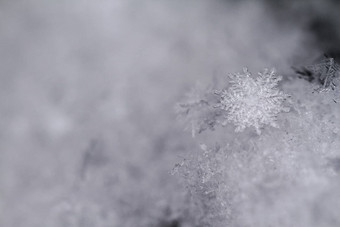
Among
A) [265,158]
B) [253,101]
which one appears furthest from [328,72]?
[265,158]

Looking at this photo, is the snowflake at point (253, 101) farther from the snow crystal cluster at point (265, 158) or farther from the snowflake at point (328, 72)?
the snowflake at point (328, 72)

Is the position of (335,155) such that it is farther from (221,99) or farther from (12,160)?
(12,160)

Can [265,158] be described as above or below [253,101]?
below

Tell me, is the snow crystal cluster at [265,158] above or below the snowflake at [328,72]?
below

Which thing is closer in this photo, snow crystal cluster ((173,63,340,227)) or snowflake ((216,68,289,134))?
snow crystal cluster ((173,63,340,227))

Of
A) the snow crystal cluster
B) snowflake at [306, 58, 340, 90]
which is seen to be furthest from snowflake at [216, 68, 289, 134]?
snowflake at [306, 58, 340, 90]

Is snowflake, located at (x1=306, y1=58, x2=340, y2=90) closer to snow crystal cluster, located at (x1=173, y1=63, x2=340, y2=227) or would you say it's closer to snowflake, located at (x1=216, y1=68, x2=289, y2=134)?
snow crystal cluster, located at (x1=173, y1=63, x2=340, y2=227)

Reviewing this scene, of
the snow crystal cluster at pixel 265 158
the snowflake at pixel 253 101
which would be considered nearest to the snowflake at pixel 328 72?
the snow crystal cluster at pixel 265 158

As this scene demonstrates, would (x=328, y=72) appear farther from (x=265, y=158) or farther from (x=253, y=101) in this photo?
(x=265, y=158)
